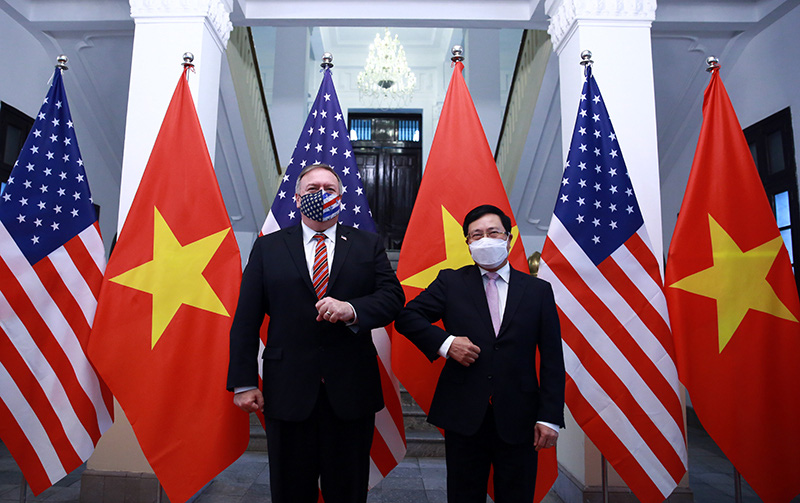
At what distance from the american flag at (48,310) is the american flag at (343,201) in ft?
2.89

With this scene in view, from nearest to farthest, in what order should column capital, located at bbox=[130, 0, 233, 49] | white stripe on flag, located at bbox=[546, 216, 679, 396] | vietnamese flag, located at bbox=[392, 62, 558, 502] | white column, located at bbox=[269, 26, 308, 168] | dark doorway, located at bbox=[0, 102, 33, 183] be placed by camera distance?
1. white stripe on flag, located at bbox=[546, 216, 679, 396]
2. vietnamese flag, located at bbox=[392, 62, 558, 502]
3. column capital, located at bbox=[130, 0, 233, 49]
4. dark doorway, located at bbox=[0, 102, 33, 183]
5. white column, located at bbox=[269, 26, 308, 168]

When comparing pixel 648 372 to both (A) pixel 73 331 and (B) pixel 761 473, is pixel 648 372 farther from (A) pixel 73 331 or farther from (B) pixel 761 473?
(A) pixel 73 331

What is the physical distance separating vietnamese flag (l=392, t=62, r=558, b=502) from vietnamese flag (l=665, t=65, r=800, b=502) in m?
0.84

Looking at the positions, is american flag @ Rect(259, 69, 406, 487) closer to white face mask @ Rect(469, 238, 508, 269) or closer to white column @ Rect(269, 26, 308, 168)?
white face mask @ Rect(469, 238, 508, 269)

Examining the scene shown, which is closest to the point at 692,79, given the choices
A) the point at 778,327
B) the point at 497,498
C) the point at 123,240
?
the point at 778,327

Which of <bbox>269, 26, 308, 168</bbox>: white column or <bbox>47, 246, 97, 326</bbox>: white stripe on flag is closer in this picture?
<bbox>47, 246, 97, 326</bbox>: white stripe on flag

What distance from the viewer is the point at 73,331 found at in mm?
2395

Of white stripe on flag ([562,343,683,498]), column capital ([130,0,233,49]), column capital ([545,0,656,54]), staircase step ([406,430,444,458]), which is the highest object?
column capital ([130,0,233,49])

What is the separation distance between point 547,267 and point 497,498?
1.07 meters

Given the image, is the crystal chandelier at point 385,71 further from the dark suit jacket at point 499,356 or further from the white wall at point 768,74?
the dark suit jacket at point 499,356

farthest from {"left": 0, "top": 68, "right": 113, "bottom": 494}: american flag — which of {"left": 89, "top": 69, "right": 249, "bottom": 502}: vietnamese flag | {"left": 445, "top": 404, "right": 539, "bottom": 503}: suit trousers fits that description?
{"left": 445, "top": 404, "right": 539, "bottom": 503}: suit trousers

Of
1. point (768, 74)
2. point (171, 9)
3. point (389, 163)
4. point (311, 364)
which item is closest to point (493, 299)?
point (311, 364)

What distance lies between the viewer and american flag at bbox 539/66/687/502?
2260 mm

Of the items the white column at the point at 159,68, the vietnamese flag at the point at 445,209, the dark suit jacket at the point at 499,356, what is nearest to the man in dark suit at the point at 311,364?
the dark suit jacket at the point at 499,356
